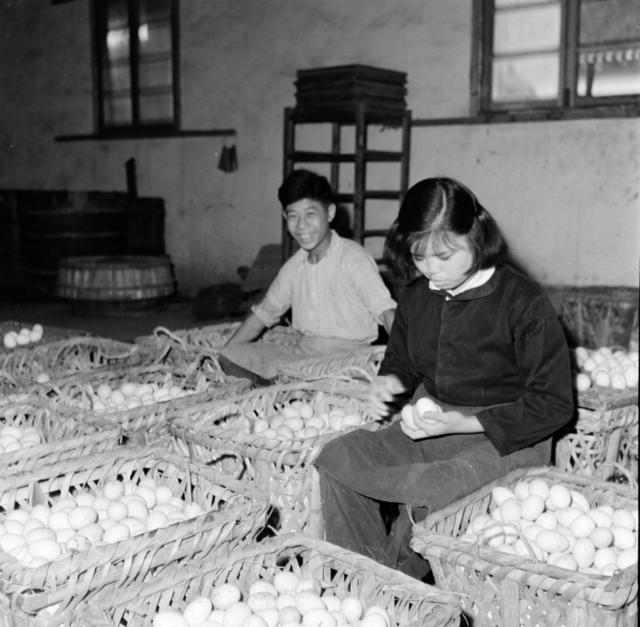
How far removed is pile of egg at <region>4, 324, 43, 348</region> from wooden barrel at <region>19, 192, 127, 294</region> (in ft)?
11.2

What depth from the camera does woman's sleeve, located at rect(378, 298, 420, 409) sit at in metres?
2.46

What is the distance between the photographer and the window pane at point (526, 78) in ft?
18.6

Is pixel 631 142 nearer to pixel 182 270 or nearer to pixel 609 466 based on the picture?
pixel 609 466

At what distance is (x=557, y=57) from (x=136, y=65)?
485cm

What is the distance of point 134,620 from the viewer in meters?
1.66

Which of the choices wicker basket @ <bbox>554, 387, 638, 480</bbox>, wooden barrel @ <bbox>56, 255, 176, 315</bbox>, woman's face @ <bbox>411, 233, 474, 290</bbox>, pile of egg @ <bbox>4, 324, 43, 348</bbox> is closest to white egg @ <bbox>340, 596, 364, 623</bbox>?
woman's face @ <bbox>411, 233, 474, 290</bbox>

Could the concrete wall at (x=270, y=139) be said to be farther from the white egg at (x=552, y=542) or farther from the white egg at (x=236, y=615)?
the white egg at (x=236, y=615)

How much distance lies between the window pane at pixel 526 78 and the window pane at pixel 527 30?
0.24 feet

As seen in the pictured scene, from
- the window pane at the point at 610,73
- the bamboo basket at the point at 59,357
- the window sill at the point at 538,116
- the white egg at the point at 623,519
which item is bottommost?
the white egg at the point at 623,519

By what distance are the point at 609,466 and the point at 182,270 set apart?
6328 millimetres

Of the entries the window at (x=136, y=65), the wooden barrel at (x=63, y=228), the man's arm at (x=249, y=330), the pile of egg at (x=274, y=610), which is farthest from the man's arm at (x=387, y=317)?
the window at (x=136, y=65)

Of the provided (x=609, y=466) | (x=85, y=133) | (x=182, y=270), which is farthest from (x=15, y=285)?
(x=609, y=466)

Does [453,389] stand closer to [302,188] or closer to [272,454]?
[272,454]

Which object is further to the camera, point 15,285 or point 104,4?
point 104,4
